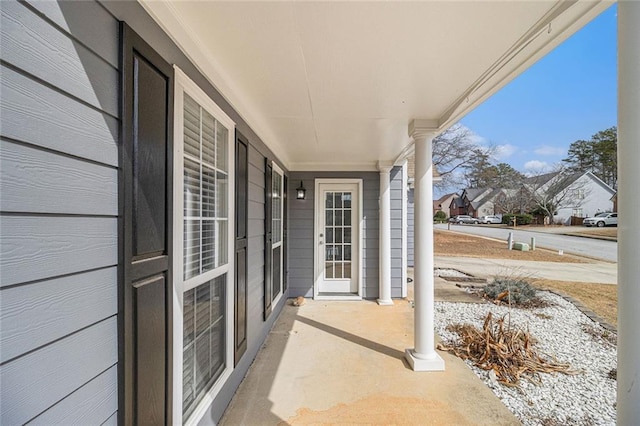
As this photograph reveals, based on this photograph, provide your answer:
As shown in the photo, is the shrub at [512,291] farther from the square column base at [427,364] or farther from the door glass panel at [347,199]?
the door glass panel at [347,199]

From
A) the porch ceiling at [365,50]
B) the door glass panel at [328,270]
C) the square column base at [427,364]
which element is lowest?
the square column base at [427,364]

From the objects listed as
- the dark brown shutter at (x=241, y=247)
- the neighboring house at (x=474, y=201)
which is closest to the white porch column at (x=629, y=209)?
the dark brown shutter at (x=241, y=247)

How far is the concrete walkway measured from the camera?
277 inches

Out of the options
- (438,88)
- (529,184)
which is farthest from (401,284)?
(529,184)

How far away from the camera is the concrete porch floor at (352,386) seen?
2125 millimetres

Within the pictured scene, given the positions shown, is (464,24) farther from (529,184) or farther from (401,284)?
(529,184)

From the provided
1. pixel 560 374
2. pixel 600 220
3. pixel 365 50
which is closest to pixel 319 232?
pixel 560 374

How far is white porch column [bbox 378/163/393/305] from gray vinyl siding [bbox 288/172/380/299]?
0.22 m

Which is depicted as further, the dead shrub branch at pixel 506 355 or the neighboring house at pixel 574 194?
the neighboring house at pixel 574 194

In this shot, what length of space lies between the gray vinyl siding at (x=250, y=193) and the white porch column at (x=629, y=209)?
1667mm

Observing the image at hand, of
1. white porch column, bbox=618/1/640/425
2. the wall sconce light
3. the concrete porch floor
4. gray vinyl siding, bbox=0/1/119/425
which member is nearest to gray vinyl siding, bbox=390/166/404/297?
the concrete porch floor

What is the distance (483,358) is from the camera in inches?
116

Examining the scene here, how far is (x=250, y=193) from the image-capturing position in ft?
9.11

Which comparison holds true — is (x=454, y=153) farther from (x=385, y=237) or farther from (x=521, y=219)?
(x=385, y=237)
